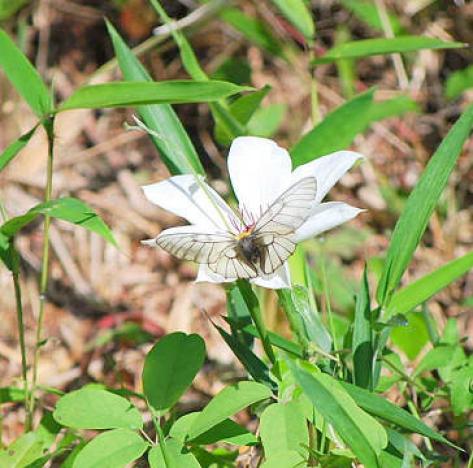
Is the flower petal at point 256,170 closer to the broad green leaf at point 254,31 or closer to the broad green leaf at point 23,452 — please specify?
the broad green leaf at point 23,452

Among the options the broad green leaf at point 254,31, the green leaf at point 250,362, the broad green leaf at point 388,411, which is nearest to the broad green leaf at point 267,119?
the broad green leaf at point 254,31

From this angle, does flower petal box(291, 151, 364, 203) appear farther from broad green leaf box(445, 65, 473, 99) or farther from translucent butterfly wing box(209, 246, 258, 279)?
broad green leaf box(445, 65, 473, 99)

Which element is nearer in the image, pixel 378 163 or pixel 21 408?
pixel 21 408

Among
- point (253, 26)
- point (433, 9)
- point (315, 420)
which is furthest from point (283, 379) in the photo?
point (433, 9)

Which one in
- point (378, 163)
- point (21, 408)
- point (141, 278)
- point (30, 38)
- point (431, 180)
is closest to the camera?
point (431, 180)

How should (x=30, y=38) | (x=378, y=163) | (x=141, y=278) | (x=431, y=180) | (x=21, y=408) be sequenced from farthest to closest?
(x=30, y=38) < (x=378, y=163) < (x=141, y=278) < (x=21, y=408) < (x=431, y=180)

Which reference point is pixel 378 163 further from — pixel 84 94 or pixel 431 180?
pixel 84 94
